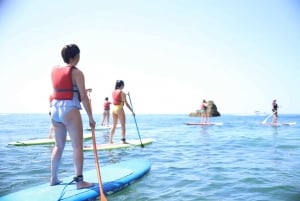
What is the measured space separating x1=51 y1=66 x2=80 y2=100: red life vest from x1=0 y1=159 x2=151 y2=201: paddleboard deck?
124 centimetres

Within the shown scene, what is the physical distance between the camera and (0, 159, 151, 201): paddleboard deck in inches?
164

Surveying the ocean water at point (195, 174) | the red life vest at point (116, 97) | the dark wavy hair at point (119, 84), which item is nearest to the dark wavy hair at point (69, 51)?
the ocean water at point (195, 174)

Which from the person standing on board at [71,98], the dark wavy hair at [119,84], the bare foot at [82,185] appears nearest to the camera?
the person standing on board at [71,98]

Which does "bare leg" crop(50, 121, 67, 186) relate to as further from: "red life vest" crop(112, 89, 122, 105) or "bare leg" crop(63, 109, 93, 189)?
"red life vest" crop(112, 89, 122, 105)

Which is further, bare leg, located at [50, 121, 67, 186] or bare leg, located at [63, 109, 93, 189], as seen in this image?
bare leg, located at [50, 121, 67, 186]

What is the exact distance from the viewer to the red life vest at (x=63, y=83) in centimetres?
433

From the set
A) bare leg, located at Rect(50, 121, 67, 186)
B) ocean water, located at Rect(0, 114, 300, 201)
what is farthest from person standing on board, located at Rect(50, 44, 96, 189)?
ocean water, located at Rect(0, 114, 300, 201)

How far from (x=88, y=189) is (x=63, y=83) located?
1469 mm

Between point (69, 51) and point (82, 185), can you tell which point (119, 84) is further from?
point (82, 185)

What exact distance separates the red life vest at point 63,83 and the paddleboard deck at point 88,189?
124 centimetres

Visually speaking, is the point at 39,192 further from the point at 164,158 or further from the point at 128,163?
the point at 164,158

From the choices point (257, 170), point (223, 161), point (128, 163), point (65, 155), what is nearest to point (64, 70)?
point (128, 163)

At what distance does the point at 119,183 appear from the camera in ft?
16.4

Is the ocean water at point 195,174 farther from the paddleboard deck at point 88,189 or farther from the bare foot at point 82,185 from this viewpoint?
the bare foot at point 82,185
